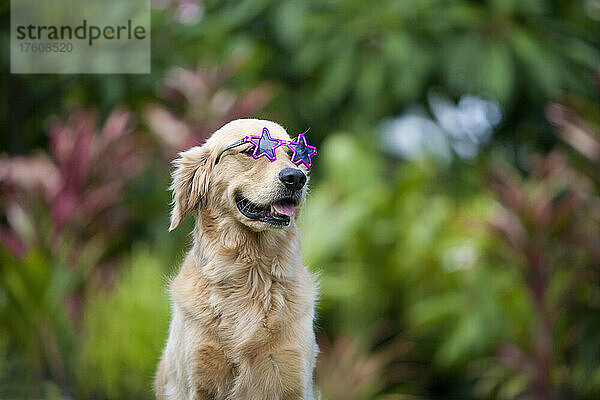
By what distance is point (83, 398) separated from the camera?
4590 millimetres

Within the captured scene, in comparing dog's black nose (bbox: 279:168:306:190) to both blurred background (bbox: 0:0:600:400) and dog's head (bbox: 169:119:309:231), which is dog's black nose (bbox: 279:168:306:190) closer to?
dog's head (bbox: 169:119:309:231)

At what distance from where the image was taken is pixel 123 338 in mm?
4590

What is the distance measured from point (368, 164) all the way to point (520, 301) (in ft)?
6.48

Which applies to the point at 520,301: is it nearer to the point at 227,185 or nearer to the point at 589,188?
the point at 589,188

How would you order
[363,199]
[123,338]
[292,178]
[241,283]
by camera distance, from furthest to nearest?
1. [363,199]
2. [123,338]
3. [241,283]
4. [292,178]

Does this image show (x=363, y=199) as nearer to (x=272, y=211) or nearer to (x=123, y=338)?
(x=123, y=338)

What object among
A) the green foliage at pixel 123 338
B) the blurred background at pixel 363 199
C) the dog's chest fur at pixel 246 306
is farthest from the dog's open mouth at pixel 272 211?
the green foliage at pixel 123 338

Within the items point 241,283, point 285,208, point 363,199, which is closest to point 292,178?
point 285,208

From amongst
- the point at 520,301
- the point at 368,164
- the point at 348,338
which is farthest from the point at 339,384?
the point at 368,164

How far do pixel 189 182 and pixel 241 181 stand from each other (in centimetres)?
12

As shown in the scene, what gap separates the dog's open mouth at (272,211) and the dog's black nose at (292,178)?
0.08 ft

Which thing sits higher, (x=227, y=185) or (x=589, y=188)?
(x=227, y=185)

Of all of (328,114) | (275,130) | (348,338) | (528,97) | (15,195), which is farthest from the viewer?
(528,97)

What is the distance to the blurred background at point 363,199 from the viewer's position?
4695 mm
